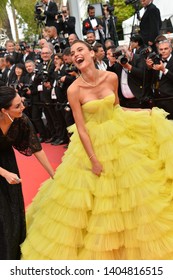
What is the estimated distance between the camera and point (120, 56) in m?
5.15

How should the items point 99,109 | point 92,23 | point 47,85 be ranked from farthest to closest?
point 92,23 < point 47,85 < point 99,109

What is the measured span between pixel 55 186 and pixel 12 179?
1.54 ft

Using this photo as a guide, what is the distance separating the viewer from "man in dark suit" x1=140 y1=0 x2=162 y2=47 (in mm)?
6096

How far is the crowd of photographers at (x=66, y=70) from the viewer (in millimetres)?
5090

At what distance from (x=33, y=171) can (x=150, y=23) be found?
2778mm

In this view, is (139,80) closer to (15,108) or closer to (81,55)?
(81,55)

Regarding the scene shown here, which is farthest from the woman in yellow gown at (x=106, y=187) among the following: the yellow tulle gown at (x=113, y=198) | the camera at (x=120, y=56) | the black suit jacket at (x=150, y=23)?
the black suit jacket at (x=150, y=23)

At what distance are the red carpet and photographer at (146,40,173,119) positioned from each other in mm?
1702

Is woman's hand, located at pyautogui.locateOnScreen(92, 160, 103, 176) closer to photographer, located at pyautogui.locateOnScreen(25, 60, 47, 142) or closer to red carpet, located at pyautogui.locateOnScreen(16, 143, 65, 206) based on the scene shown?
red carpet, located at pyautogui.locateOnScreen(16, 143, 65, 206)

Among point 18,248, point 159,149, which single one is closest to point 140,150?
point 159,149

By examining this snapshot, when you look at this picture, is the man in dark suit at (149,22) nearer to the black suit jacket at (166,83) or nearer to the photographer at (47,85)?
the black suit jacket at (166,83)

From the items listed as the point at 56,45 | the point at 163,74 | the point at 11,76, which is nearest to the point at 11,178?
the point at 163,74
